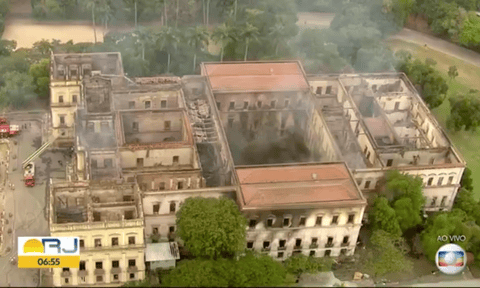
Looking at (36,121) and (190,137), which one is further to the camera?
(36,121)

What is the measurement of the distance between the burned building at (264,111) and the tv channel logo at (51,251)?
115 feet

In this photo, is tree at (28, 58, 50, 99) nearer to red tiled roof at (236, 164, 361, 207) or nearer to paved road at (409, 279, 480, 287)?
red tiled roof at (236, 164, 361, 207)

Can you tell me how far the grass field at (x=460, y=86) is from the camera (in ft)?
385

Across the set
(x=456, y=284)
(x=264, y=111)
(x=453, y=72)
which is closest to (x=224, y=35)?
(x=264, y=111)

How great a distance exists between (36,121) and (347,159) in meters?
54.7

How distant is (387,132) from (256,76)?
24.1 metres

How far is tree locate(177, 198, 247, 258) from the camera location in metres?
83.5

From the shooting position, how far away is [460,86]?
450 ft

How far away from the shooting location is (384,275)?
300 ft

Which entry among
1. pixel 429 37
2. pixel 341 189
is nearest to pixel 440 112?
pixel 429 37

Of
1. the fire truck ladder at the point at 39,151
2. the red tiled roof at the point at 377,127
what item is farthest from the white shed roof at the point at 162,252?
the red tiled roof at the point at 377,127

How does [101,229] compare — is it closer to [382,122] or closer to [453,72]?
[382,122]

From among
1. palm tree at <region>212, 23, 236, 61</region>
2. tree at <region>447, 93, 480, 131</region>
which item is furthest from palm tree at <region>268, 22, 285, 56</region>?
tree at <region>447, 93, 480, 131</region>

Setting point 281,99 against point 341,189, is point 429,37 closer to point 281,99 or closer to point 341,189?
point 281,99
